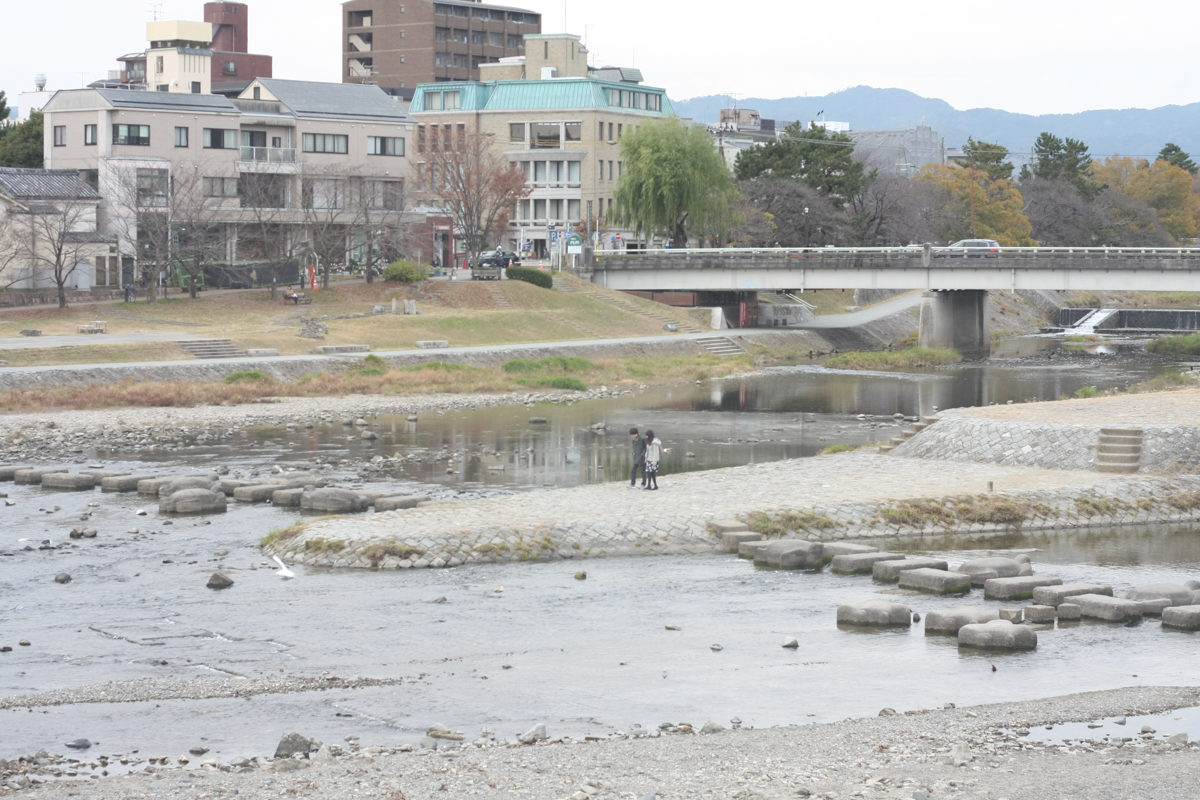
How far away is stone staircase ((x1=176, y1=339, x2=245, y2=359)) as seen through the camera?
6125cm

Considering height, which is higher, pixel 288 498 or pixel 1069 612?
pixel 288 498

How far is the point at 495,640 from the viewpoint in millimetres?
22672

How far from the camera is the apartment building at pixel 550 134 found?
359 ft

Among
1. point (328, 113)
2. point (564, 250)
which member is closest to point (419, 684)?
point (328, 113)

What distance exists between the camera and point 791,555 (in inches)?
1103

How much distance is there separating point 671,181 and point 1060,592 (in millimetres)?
73964

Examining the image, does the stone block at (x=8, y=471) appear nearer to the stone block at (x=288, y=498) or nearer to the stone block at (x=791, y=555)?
the stone block at (x=288, y=498)

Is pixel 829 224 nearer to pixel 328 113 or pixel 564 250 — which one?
pixel 564 250

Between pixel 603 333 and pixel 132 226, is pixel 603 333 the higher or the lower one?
the lower one

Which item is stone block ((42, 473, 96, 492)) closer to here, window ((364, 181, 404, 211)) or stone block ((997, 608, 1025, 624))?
stone block ((997, 608, 1025, 624))

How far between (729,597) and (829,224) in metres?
82.4

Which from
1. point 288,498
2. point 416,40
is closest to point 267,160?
point 288,498

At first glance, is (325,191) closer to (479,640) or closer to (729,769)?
(479,640)

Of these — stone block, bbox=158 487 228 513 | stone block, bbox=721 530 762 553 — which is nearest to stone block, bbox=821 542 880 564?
stone block, bbox=721 530 762 553
